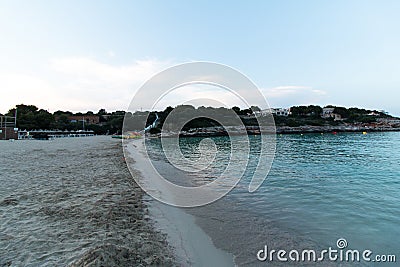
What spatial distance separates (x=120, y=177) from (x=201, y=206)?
467cm

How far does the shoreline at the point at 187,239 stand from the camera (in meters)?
3.77

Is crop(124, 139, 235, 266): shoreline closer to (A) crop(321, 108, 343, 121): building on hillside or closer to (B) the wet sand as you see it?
(B) the wet sand

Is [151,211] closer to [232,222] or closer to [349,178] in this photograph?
[232,222]

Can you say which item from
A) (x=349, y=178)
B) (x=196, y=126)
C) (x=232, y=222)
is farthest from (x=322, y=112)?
(x=232, y=222)

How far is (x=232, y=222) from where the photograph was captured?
5.61 metres

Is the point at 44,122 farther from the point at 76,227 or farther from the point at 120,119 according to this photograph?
the point at 76,227

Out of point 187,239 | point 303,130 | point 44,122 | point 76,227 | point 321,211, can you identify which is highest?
point 44,122

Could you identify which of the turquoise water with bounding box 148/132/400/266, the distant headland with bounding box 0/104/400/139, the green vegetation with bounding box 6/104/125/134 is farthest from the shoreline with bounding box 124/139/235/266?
the green vegetation with bounding box 6/104/125/134

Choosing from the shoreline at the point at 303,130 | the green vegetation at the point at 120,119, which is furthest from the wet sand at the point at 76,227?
the shoreline at the point at 303,130
